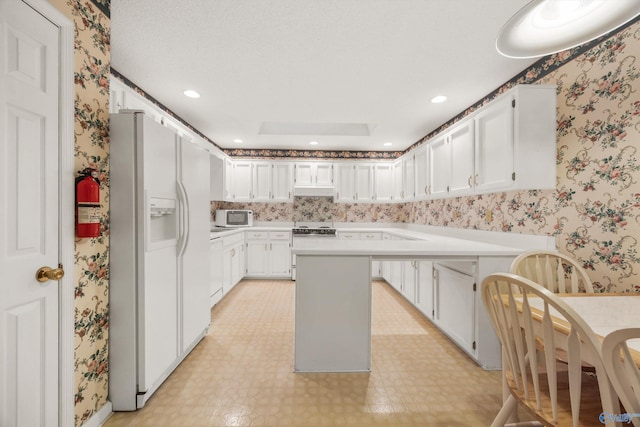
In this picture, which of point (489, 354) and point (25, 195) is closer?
point (25, 195)

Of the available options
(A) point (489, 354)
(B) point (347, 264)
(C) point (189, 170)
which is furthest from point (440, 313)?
(C) point (189, 170)

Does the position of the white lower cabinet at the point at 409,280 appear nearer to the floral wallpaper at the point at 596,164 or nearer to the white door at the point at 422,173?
the white door at the point at 422,173

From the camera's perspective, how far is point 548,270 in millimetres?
1633

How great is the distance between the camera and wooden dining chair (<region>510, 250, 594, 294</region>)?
157 cm

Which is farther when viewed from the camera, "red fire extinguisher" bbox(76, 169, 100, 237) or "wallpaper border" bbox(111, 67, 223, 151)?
"wallpaper border" bbox(111, 67, 223, 151)

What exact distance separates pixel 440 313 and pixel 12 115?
3071 mm

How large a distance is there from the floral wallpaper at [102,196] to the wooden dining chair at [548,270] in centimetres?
236

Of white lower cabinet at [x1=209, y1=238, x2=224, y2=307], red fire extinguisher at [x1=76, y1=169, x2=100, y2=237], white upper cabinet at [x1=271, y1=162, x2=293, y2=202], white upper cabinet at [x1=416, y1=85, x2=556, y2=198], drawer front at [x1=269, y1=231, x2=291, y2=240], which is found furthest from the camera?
white upper cabinet at [x1=271, y1=162, x2=293, y2=202]

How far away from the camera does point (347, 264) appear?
1.89 metres

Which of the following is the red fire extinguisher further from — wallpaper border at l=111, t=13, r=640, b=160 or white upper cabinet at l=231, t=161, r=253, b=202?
white upper cabinet at l=231, t=161, r=253, b=202

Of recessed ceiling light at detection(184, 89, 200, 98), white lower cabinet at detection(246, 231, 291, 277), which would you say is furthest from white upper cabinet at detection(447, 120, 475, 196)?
white lower cabinet at detection(246, 231, 291, 277)

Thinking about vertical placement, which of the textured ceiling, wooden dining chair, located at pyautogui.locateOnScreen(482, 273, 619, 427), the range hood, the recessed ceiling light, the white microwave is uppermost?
the textured ceiling

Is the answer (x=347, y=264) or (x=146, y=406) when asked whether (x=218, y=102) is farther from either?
(x=146, y=406)

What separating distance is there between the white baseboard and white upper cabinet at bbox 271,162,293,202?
3500mm
